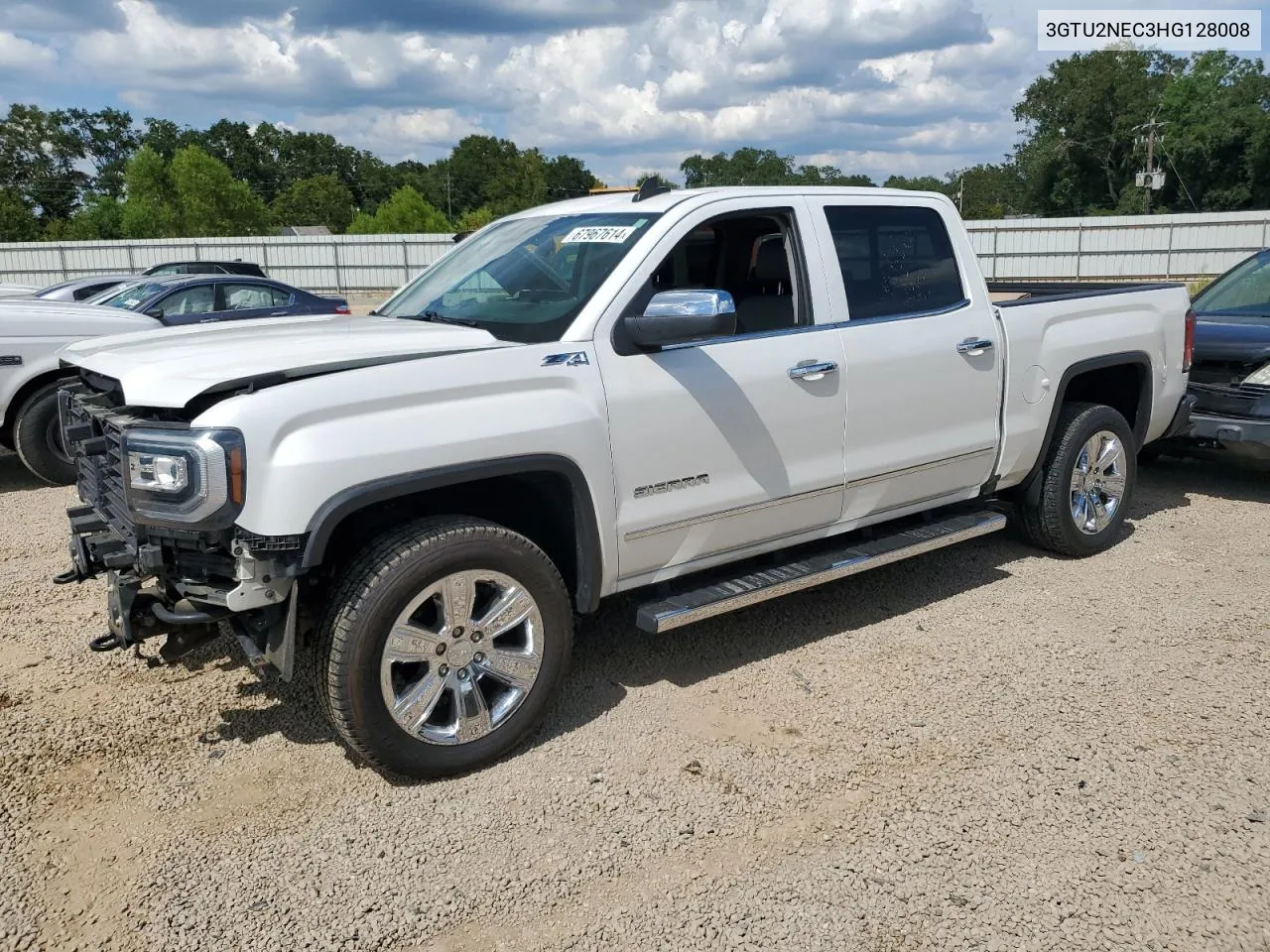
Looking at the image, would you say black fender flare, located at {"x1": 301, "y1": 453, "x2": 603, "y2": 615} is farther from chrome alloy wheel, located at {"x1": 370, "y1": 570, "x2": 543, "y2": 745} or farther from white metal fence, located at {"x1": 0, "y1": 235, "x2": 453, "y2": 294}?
white metal fence, located at {"x1": 0, "y1": 235, "x2": 453, "y2": 294}

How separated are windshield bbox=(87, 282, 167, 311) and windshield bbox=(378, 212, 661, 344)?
30.0 ft

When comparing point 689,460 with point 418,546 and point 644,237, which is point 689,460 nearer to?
point 644,237

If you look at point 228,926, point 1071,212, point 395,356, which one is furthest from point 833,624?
point 1071,212

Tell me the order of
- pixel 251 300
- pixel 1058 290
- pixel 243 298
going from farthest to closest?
pixel 251 300 → pixel 243 298 → pixel 1058 290

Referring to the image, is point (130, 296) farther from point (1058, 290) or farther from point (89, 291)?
point (1058, 290)

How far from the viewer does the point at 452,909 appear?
2.95 metres

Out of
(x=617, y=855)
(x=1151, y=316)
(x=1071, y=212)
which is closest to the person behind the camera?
(x=617, y=855)

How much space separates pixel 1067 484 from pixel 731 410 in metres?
2.59

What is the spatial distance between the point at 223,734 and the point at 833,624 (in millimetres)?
2760

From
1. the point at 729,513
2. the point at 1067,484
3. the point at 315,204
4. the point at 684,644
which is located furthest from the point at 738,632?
the point at 315,204

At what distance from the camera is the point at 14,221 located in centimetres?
6191

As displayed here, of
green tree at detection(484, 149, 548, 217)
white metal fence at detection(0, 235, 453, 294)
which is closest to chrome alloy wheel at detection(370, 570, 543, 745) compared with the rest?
white metal fence at detection(0, 235, 453, 294)

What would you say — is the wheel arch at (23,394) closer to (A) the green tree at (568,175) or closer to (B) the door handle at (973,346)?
(B) the door handle at (973,346)

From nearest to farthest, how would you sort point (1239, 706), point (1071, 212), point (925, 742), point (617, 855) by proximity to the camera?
1. point (617, 855)
2. point (925, 742)
3. point (1239, 706)
4. point (1071, 212)
